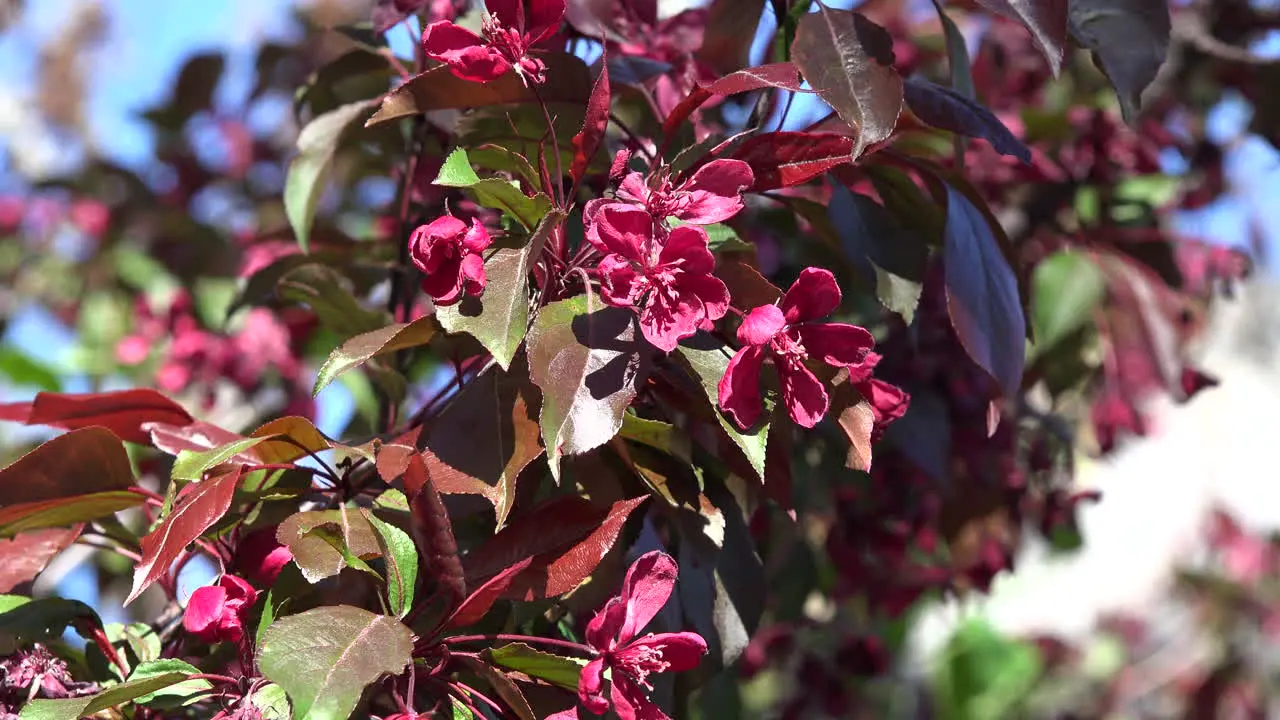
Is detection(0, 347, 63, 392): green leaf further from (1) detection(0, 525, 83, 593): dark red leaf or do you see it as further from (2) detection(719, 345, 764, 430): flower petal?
(2) detection(719, 345, 764, 430): flower petal

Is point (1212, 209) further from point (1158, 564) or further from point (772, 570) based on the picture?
point (1158, 564)

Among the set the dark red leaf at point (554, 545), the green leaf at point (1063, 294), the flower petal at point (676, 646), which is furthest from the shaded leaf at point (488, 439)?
the green leaf at point (1063, 294)

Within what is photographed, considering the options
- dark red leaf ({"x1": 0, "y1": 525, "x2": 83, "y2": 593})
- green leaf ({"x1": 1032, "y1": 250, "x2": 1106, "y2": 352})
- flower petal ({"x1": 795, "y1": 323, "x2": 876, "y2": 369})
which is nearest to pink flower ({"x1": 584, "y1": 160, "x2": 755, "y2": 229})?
flower petal ({"x1": 795, "y1": 323, "x2": 876, "y2": 369})

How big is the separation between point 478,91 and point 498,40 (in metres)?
0.10

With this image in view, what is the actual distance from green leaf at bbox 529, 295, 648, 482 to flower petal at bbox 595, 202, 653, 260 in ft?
0.18

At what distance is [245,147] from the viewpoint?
8.57 feet

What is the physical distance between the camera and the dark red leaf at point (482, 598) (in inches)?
31.8

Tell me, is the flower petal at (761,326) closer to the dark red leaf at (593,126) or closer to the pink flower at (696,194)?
the pink flower at (696,194)

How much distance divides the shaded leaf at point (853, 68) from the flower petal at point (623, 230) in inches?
6.3

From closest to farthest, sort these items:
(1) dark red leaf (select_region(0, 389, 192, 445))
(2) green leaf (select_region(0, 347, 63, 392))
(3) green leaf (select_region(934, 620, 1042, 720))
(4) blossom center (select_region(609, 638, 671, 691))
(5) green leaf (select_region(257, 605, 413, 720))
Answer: (5) green leaf (select_region(257, 605, 413, 720)), (4) blossom center (select_region(609, 638, 671, 691)), (1) dark red leaf (select_region(0, 389, 192, 445)), (2) green leaf (select_region(0, 347, 63, 392)), (3) green leaf (select_region(934, 620, 1042, 720))

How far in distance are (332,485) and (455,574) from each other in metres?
0.18

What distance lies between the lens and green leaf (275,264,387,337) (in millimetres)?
1096

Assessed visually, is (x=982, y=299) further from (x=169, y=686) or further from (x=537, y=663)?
(x=169, y=686)

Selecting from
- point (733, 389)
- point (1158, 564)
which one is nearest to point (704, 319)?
point (733, 389)
